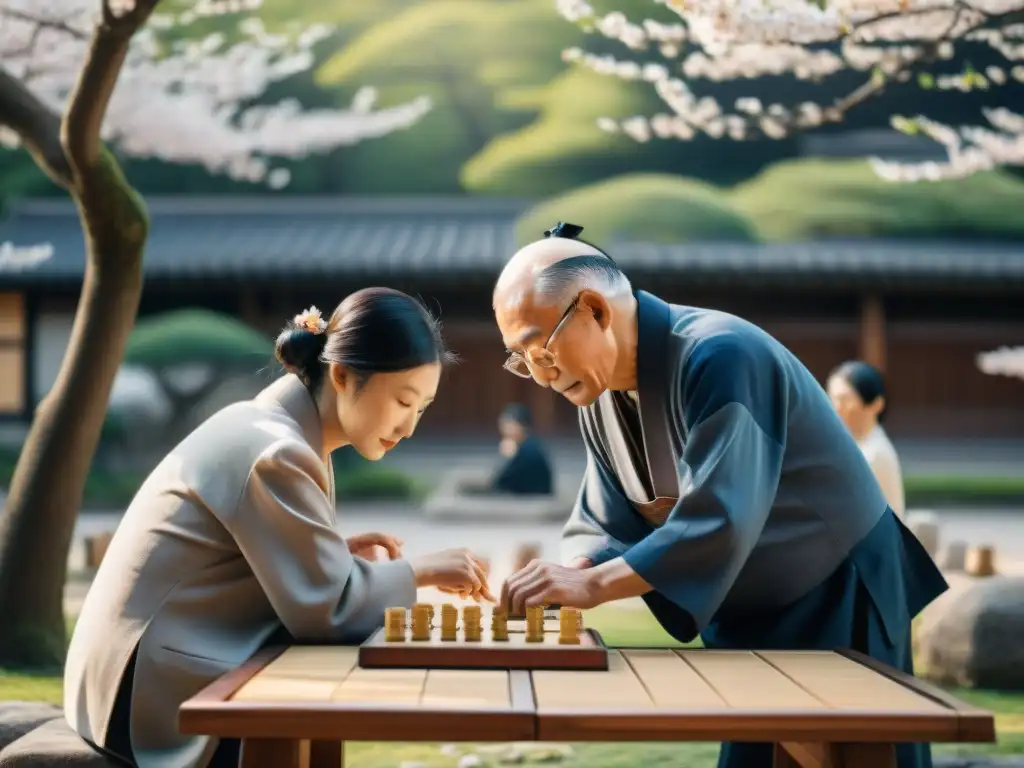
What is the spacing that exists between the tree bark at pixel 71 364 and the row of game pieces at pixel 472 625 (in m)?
3.46

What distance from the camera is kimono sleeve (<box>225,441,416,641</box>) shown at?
2.16 meters

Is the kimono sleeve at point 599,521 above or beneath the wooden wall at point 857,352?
above

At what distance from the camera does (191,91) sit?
11719 mm

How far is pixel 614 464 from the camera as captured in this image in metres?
2.77

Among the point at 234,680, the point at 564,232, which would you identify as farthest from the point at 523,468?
the point at 234,680

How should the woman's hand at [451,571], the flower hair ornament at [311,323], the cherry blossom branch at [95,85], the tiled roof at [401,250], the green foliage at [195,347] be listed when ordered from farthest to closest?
the tiled roof at [401,250] → the green foliage at [195,347] → the cherry blossom branch at [95,85] → the flower hair ornament at [311,323] → the woman's hand at [451,571]

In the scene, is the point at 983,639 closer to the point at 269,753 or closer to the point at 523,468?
the point at 269,753

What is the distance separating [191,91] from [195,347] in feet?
9.20

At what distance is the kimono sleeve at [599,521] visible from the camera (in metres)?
2.65

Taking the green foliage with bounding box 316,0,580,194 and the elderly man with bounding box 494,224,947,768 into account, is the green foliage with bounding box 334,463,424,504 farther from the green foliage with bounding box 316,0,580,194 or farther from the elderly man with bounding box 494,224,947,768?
the elderly man with bounding box 494,224,947,768

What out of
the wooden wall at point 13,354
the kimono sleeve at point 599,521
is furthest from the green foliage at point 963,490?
the kimono sleeve at point 599,521

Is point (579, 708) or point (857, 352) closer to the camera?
point (579, 708)

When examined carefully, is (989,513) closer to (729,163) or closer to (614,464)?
(729,163)

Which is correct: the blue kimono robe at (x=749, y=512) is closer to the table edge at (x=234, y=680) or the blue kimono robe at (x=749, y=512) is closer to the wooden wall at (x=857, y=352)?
the table edge at (x=234, y=680)
